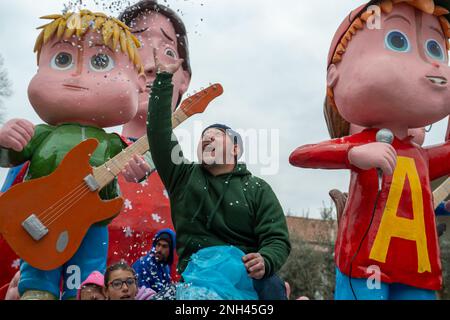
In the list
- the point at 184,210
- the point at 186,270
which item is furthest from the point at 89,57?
the point at 186,270

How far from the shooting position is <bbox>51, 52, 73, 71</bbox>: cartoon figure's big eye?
421 centimetres

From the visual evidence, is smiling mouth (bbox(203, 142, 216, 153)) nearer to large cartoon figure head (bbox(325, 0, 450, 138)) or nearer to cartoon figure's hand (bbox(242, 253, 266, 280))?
cartoon figure's hand (bbox(242, 253, 266, 280))

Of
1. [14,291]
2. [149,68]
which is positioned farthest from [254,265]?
[149,68]

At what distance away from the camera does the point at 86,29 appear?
13.9 feet

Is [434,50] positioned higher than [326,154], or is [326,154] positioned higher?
[434,50]

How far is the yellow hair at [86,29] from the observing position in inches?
166

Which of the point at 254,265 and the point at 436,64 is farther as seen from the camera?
the point at 436,64

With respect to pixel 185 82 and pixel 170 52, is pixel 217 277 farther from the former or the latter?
pixel 185 82

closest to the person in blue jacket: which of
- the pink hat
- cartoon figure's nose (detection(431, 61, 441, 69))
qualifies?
the pink hat

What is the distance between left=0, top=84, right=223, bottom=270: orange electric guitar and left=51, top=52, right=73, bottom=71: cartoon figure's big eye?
600 millimetres

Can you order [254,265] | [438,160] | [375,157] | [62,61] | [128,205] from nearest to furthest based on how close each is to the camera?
1. [254,265]
2. [375,157]
3. [438,160]
4. [62,61]
5. [128,205]

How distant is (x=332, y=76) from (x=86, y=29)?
156 centimetres

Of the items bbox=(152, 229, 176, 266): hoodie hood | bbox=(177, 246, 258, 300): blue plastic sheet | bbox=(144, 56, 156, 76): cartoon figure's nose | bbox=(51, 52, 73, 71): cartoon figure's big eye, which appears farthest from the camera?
bbox=(144, 56, 156, 76): cartoon figure's nose
